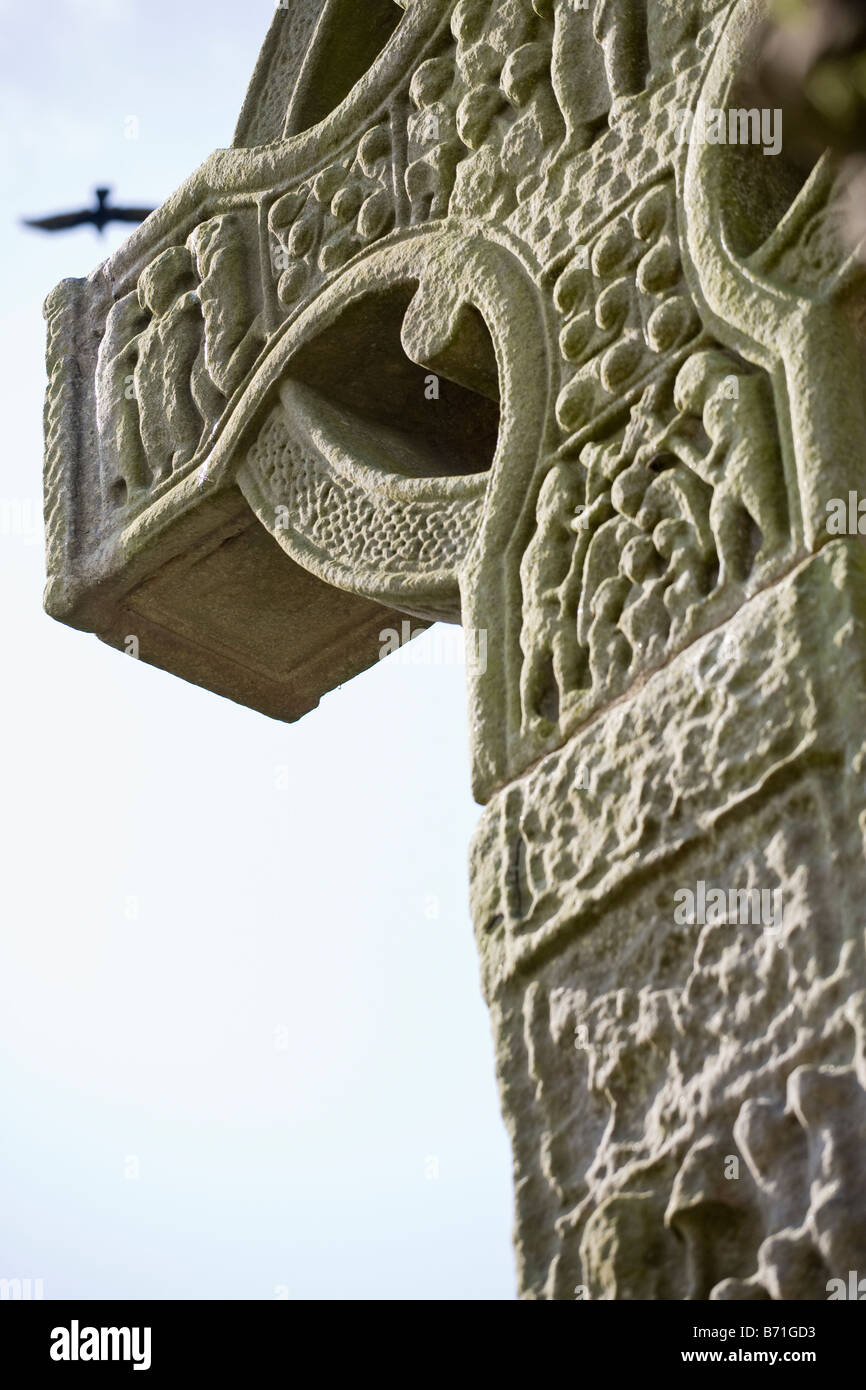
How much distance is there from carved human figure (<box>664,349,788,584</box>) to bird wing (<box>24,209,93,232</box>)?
8.33 feet

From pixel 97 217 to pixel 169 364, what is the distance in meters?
1.21

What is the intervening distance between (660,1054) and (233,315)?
1.65 meters

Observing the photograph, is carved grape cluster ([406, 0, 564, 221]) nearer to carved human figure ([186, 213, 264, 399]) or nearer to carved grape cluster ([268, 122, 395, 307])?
carved grape cluster ([268, 122, 395, 307])

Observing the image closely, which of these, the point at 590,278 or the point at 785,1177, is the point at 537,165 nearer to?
the point at 590,278

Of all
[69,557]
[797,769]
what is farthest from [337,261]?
[797,769]

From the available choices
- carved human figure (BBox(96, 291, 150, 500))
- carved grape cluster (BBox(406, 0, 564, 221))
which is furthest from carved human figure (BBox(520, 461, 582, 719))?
carved human figure (BBox(96, 291, 150, 500))

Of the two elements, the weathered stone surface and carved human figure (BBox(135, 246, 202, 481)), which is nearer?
the weathered stone surface

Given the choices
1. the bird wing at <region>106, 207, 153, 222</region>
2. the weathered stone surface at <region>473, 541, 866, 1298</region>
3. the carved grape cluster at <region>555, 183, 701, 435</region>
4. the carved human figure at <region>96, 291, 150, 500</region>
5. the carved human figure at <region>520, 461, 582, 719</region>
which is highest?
the bird wing at <region>106, 207, 153, 222</region>

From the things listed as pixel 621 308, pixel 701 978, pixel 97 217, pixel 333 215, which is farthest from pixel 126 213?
pixel 701 978

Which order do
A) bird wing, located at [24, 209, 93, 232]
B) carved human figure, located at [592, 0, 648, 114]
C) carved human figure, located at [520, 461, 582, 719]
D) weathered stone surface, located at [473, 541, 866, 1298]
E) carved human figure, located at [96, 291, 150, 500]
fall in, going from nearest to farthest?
weathered stone surface, located at [473, 541, 866, 1298], carved human figure, located at [520, 461, 582, 719], carved human figure, located at [592, 0, 648, 114], carved human figure, located at [96, 291, 150, 500], bird wing, located at [24, 209, 93, 232]

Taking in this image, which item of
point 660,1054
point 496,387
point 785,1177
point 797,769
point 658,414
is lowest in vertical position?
point 785,1177

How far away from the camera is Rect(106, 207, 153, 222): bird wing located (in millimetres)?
3978

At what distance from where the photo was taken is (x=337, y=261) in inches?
119

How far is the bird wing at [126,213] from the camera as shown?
398 cm
